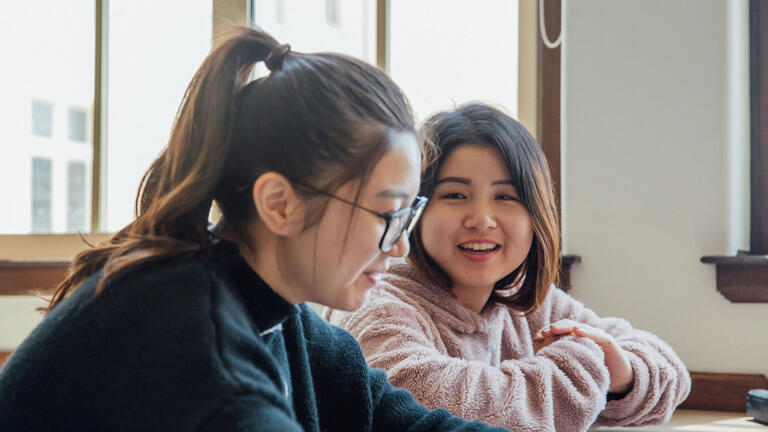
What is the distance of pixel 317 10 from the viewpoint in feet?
5.88

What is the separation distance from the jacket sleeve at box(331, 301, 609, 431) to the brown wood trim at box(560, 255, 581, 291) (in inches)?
17.2

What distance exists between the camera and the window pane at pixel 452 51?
1643 mm

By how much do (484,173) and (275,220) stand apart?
0.50 metres

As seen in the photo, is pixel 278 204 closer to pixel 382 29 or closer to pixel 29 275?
pixel 382 29

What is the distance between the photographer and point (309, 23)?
1790 millimetres

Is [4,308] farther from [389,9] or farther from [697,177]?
[697,177]

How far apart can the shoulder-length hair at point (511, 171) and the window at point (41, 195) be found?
130 centimetres

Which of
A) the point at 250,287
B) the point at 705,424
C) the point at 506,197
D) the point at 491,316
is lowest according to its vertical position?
the point at 705,424

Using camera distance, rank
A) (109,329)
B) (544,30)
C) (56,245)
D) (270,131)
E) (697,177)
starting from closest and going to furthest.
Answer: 1. (109,329)
2. (270,131)
3. (697,177)
4. (544,30)
5. (56,245)

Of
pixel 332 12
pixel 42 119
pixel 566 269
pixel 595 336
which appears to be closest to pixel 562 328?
pixel 595 336

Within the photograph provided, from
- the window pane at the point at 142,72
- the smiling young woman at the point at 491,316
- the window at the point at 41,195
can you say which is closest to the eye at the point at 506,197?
the smiling young woman at the point at 491,316

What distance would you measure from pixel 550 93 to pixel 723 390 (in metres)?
0.72

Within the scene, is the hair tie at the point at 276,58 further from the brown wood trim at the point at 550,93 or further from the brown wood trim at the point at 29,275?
the brown wood trim at the point at 29,275

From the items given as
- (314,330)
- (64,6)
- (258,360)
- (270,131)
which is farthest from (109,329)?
(64,6)
